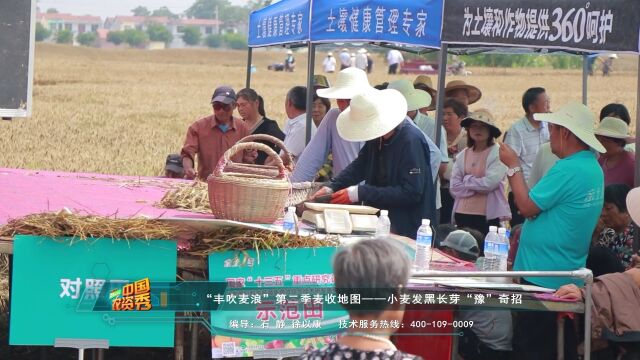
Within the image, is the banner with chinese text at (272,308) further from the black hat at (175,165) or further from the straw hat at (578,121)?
the black hat at (175,165)

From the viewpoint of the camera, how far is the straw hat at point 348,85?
291 inches

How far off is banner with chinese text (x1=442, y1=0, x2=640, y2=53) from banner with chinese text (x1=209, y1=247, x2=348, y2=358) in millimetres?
2462

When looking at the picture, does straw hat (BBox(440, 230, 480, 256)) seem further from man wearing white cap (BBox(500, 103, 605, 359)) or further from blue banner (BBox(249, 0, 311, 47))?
blue banner (BBox(249, 0, 311, 47))

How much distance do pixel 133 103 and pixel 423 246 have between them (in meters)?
26.9

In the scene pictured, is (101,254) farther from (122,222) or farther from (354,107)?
(354,107)

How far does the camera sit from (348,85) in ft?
24.9

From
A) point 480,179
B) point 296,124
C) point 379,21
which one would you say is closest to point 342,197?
point 480,179

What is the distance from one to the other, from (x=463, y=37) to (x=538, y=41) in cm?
82

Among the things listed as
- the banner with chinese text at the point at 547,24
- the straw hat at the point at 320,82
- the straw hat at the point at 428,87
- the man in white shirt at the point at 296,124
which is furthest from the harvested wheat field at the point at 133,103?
the banner with chinese text at the point at 547,24

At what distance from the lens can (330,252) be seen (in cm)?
534

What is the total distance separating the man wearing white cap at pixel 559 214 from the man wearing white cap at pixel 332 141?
1.99m

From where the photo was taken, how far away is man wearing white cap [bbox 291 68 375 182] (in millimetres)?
7469

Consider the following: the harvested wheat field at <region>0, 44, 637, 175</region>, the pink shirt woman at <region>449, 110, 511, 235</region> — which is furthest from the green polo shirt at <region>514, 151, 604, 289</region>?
the harvested wheat field at <region>0, 44, 637, 175</region>

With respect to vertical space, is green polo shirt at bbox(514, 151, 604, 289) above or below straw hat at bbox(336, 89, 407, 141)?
below
